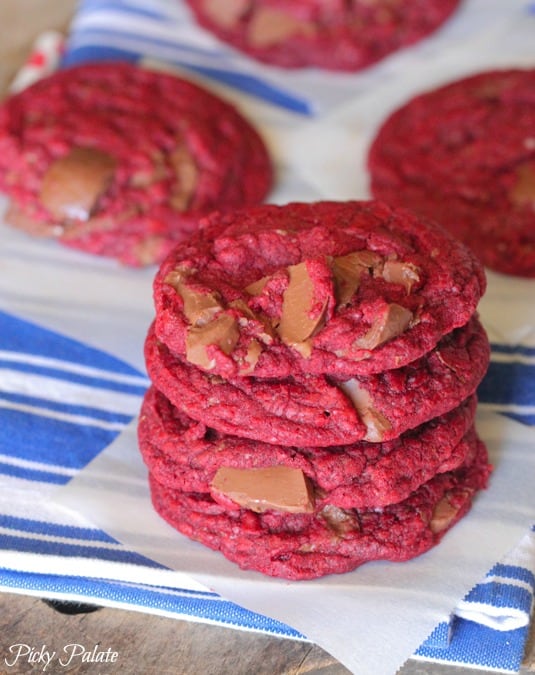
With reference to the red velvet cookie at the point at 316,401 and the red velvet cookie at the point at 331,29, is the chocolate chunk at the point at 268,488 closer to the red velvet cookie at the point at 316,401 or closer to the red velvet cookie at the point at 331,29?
the red velvet cookie at the point at 316,401

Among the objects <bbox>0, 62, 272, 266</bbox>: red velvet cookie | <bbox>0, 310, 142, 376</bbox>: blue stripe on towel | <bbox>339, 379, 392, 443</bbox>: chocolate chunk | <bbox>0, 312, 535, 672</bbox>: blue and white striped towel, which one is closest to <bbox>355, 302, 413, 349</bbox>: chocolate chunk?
<bbox>339, 379, 392, 443</bbox>: chocolate chunk

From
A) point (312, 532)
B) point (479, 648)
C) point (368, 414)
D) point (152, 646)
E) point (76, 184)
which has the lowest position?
point (152, 646)

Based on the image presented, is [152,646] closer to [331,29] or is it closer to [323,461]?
[323,461]

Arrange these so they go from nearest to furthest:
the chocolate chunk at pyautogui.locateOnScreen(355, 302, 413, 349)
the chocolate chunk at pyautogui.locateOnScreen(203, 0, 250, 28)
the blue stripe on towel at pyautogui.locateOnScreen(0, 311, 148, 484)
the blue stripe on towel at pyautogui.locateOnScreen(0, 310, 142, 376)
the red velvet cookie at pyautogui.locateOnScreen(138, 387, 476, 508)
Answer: the chocolate chunk at pyautogui.locateOnScreen(355, 302, 413, 349)
the red velvet cookie at pyautogui.locateOnScreen(138, 387, 476, 508)
the blue stripe on towel at pyautogui.locateOnScreen(0, 311, 148, 484)
the blue stripe on towel at pyautogui.locateOnScreen(0, 310, 142, 376)
the chocolate chunk at pyautogui.locateOnScreen(203, 0, 250, 28)

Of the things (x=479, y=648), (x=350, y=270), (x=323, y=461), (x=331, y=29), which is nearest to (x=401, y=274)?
(x=350, y=270)

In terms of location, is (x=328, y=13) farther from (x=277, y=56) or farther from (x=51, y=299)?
(x=51, y=299)

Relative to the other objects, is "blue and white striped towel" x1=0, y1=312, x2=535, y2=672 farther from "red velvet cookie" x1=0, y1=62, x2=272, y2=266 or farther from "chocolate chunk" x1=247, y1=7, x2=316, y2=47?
"chocolate chunk" x1=247, y1=7, x2=316, y2=47
